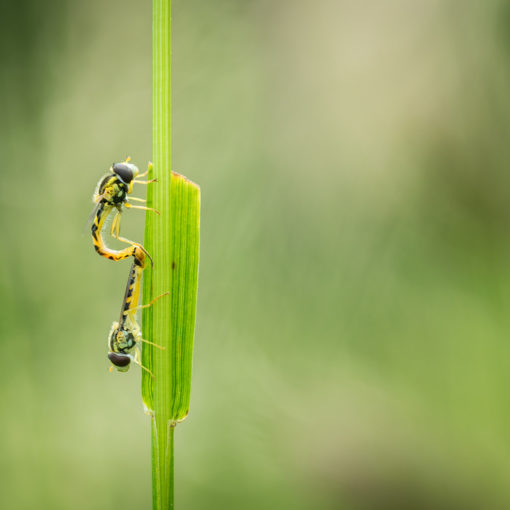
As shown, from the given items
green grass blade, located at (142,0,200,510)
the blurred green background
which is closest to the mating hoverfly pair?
green grass blade, located at (142,0,200,510)

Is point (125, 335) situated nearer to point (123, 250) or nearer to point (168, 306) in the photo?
point (123, 250)

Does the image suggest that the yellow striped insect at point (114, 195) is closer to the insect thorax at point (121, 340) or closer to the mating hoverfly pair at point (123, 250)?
the mating hoverfly pair at point (123, 250)

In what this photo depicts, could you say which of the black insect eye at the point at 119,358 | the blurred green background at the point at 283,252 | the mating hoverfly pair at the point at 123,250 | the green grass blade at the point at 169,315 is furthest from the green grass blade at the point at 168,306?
the blurred green background at the point at 283,252

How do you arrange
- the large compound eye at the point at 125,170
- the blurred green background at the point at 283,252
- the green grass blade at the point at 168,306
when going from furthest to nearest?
the blurred green background at the point at 283,252
the large compound eye at the point at 125,170
the green grass blade at the point at 168,306

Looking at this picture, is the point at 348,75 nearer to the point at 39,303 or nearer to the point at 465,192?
the point at 465,192

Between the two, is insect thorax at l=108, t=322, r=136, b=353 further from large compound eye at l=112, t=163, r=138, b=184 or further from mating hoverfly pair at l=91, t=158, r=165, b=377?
large compound eye at l=112, t=163, r=138, b=184

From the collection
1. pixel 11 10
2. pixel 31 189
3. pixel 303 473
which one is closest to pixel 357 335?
pixel 303 473
